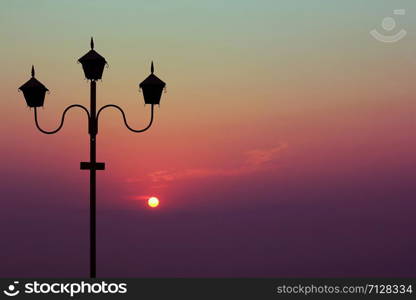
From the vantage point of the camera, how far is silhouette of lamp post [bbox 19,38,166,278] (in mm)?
10188

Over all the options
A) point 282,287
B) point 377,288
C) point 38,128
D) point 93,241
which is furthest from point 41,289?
point 377,288

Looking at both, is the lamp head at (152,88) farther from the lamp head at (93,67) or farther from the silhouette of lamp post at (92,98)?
the lamp head at (93,67)

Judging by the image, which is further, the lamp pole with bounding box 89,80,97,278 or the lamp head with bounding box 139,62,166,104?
the lamp head with bounding box 139,62,166,104

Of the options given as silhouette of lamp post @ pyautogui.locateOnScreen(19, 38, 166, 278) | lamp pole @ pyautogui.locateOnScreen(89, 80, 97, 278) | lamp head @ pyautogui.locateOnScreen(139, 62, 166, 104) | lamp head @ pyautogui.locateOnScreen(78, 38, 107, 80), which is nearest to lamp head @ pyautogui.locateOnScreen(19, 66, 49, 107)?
silhouette of lamp post @ pyautogui.locateOnScreen(19, 38, 166, 278)

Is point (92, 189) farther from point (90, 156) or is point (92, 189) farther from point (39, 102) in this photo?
point (39, 102)

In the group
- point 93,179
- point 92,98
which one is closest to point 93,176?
point 93,179

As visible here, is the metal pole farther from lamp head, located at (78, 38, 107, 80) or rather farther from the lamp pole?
lamp head, located at (78, 38, 107, 80)

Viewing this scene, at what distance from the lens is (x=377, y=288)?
43.7ft

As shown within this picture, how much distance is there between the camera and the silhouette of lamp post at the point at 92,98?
10.2 metres

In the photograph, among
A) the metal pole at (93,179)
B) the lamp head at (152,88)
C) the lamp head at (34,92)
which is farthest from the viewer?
the lamp head at (34,92)

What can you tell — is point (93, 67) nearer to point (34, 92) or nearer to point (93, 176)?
point (34, 92)

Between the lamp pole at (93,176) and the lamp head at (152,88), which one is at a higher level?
the lamp head at (152,88)

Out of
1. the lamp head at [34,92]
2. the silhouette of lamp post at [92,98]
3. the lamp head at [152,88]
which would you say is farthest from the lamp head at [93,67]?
the lamp head at [34,92]

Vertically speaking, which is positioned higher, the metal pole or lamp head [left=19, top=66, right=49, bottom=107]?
lamp head [left=19, top=66, right=49, bottom=107]
